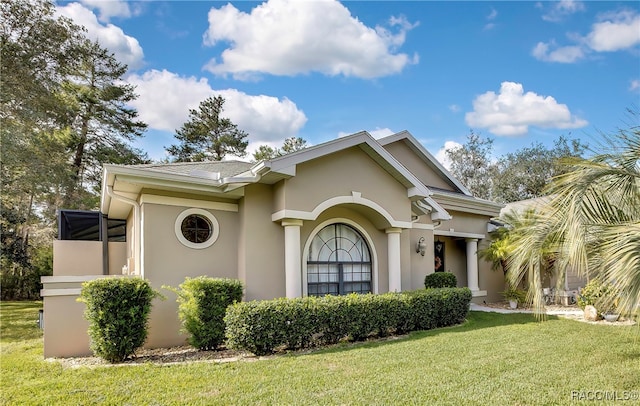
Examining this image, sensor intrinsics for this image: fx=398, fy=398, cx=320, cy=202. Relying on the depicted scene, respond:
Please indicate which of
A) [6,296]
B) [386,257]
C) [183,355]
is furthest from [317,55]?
[6,296]

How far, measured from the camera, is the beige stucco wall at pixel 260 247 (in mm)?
9766

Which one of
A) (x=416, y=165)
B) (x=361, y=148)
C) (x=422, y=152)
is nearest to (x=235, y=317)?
(x=361, y=148)

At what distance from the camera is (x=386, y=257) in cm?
1216

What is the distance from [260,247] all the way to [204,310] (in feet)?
7.27

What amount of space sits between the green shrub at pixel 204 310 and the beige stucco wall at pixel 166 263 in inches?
40.5

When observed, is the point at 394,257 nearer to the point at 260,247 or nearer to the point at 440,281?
the point at 440,281

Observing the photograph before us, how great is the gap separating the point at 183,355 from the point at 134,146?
23331mm

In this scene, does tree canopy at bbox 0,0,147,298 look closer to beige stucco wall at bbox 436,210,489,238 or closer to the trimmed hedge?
the trimmed hedge

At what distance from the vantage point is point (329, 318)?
27.8 ft

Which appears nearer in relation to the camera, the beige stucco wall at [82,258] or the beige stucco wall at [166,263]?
the beige stucco wall at [166,263]

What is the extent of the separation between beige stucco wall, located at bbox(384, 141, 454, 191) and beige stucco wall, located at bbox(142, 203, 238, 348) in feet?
29.7

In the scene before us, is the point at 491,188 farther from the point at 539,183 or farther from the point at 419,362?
the point at 419,362

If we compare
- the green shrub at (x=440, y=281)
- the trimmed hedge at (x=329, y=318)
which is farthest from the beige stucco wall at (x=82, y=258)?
the green shrub at (x=440, y=281)

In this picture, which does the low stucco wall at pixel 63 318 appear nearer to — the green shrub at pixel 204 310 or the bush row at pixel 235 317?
the bush row at pixel 235 317
